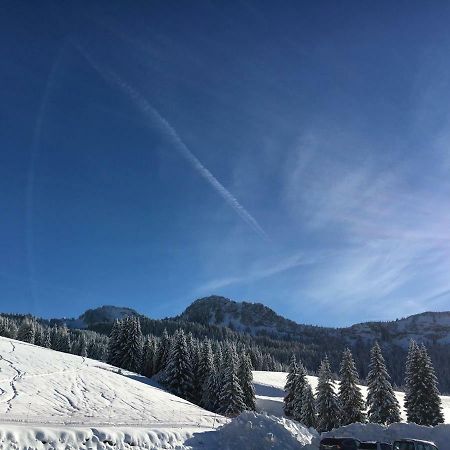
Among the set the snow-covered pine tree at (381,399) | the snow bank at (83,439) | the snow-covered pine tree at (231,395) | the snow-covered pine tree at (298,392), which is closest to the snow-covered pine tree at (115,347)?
the snow-covered pine tree at (231,395)

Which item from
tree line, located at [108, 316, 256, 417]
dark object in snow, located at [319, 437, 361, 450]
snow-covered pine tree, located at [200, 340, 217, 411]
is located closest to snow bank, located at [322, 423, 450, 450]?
dark object in snow, located at [319, 437, 361, 450]

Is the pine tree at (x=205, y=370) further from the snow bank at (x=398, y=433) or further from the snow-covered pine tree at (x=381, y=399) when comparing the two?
the snow bank at (x=398, y=433)

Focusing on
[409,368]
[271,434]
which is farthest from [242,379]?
[271,434]

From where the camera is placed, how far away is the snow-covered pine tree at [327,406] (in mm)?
49969

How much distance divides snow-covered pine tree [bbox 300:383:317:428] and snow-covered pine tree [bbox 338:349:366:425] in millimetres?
3714

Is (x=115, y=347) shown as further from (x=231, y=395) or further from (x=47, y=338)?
(x=47, y=338)

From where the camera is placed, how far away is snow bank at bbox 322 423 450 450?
2798 centimetres

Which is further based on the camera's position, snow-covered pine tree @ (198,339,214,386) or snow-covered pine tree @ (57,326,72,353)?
snow-covered pine tree @ (57,326,72,353)

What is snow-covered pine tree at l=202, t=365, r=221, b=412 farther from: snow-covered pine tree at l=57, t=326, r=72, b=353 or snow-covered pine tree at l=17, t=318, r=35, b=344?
snow-covered pine tree at l=57, t=326, r=72, b=353

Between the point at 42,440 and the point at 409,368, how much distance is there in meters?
43.1

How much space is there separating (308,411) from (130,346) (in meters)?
31.7

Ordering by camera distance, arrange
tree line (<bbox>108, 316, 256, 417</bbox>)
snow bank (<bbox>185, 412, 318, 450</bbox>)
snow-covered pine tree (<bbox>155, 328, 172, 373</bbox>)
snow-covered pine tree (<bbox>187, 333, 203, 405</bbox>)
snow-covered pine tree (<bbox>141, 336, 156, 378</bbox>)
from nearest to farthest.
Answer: snow bank (<bbox>185, 412, 318, 450</bbox>)
tree line (<bbox>108, 316, 256, 417</bbox>)
snow-covered pine tree (<bbox>187, 333, 203, 405</bbox>)
snow-covered pine tree (<bbox>155, 328, 172, 373</bbox>)
snow-covered pine tree (<bbox>141, 336, 156, 378</bbox>)

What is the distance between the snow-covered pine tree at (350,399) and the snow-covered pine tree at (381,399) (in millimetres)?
1685

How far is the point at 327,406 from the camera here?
5072 cm
